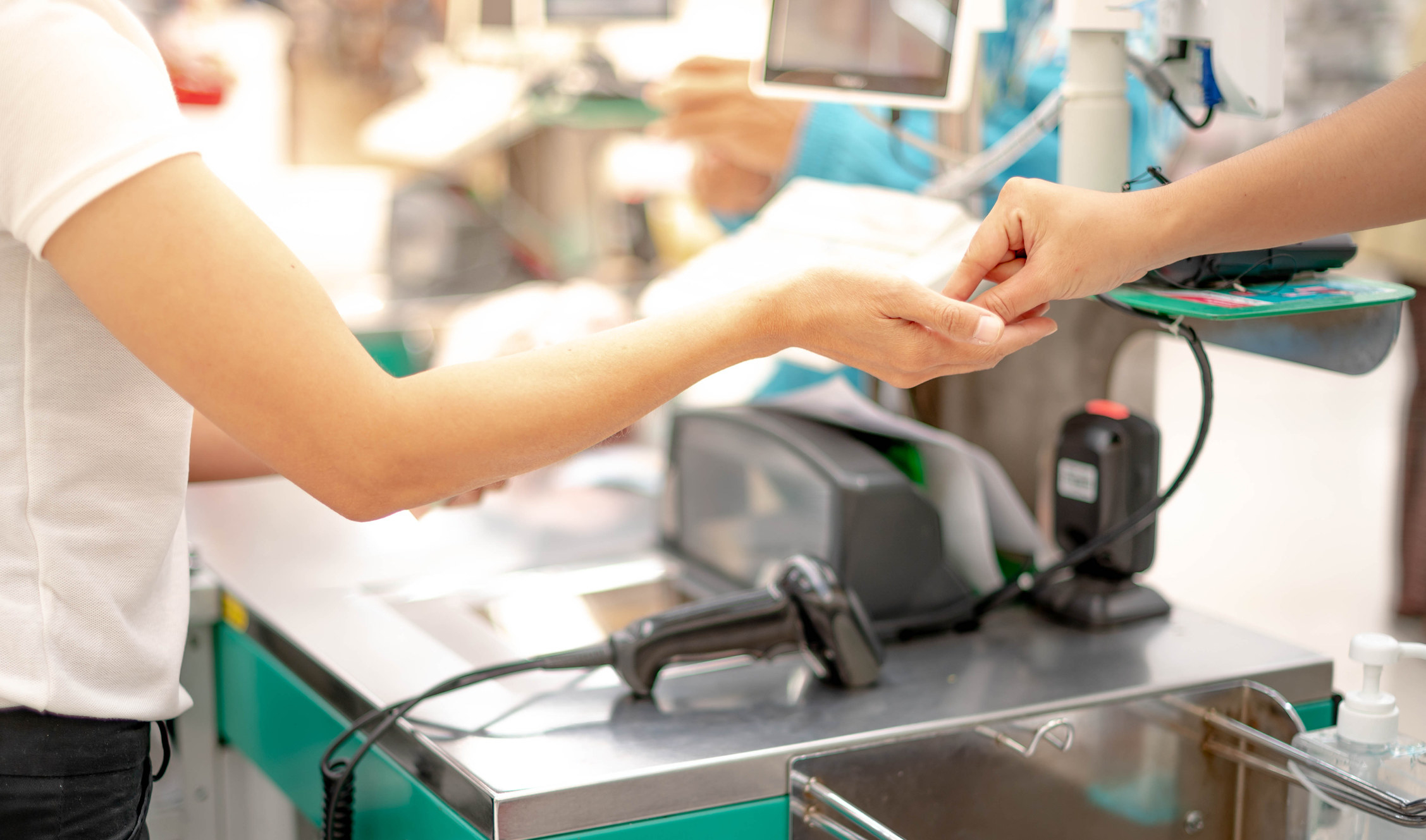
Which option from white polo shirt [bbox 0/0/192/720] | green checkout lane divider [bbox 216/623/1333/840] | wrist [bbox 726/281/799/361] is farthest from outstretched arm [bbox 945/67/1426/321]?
white polo shirt [bbox 0/0/192/720]

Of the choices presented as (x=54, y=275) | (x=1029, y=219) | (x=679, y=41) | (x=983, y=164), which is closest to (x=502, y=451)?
(x=54, y=275)

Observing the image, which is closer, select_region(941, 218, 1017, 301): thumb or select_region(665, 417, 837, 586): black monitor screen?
select_region(941, 218, 1017, 301): thumb

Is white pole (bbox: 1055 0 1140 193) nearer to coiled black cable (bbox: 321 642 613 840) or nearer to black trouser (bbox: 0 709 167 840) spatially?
coiled black cable (bbox: 321 642 613 840)

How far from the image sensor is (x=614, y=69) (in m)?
3.24

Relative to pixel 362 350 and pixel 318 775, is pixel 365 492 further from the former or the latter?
pixel 318 775

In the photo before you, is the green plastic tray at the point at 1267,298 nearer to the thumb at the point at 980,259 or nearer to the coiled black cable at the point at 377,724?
the thumb at the point at 980,259

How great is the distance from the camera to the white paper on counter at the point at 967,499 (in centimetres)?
122

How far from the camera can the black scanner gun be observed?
1184 millimetres

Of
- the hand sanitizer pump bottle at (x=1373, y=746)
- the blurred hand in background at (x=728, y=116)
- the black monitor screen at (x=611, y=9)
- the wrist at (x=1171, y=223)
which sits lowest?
the hand sanitizer pump bottle at (x=1373, y=746)

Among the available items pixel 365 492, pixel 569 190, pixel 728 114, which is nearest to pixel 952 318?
pixel 365 492

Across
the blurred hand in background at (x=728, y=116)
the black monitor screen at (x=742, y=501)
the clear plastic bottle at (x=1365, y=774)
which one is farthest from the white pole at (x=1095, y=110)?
the blurred hand in background at (x=728, y=116)

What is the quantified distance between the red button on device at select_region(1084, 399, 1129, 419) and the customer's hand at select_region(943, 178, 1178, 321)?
351 mm

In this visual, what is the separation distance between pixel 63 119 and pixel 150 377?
187 millimetres

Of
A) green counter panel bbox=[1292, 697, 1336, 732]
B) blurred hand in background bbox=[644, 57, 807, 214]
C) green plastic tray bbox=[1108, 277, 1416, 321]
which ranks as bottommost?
green counter panel bbox=[1292, 697, 1336, 732]
